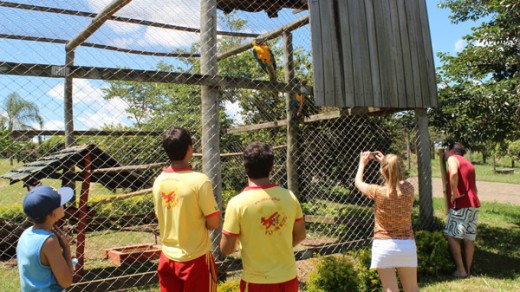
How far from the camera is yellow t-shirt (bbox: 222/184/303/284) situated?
91.6 inches

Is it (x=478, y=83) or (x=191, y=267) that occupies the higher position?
(x=478, y=83)

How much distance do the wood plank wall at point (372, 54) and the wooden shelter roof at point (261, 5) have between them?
0.78 metres

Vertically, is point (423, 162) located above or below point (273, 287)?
above

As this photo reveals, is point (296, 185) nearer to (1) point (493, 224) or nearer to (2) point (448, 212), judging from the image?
(2) point (448, 212)

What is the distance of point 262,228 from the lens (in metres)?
2.34

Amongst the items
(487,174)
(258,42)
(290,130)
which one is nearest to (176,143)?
(258,42)

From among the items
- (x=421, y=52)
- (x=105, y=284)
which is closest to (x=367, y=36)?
(x=421, y=52)

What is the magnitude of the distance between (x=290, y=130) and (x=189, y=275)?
3.91m

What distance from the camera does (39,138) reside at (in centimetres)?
566

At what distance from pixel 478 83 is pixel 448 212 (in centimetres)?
217

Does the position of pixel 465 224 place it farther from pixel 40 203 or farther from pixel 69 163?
pixel 69 163

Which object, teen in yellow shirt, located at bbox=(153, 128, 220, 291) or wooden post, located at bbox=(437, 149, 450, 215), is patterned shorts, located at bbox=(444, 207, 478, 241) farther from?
teen in yellow shirt, located at bbox=(153, 128, 220, 291)

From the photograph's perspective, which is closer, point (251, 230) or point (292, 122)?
point (251, 230)

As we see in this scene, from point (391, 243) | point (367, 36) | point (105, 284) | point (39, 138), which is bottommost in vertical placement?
point (105, 284)
